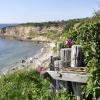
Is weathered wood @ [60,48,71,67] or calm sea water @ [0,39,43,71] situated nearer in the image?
weathered wood @ [60,48,71,67]

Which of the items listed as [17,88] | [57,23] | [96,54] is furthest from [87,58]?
[57,23]

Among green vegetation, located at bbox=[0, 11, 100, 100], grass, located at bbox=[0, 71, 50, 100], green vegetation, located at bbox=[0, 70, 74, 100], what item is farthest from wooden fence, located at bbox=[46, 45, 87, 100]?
grass, located at bbox=[0, 71, 50, 100]

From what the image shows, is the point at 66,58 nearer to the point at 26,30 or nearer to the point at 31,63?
the point at 31,63

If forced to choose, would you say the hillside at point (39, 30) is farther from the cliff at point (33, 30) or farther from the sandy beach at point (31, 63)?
the sandy beach at point (31, 63)

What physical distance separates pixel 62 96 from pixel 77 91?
461 millimetres

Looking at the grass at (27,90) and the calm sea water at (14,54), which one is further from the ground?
the grass at (27,90)

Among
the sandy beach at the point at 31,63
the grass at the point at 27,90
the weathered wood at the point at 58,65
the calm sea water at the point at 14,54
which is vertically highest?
the weathered wood at the point at 58,65

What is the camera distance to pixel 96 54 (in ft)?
22.9

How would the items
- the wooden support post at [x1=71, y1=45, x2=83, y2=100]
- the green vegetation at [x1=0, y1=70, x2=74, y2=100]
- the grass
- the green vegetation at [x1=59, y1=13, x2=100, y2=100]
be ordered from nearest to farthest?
the green vegetation at [x1=59, y1=13, x2=100, y2=100] < the wooden support post at [x1=71, y1=45, x2=83, y2=100] < the green vegetation at [x1=0, y1=70, x2=74, y2=100] < the grass

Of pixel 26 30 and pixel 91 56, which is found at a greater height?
pixel 91 56

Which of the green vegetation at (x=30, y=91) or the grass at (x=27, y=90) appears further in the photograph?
the grass at (x=27, y=90)

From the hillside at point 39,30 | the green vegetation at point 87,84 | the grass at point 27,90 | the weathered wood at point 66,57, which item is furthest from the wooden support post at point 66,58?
the hillside at point 39,30

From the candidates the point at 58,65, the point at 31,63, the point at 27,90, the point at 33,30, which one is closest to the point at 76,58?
the point at 58,65

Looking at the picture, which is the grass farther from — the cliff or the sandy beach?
the cliff
